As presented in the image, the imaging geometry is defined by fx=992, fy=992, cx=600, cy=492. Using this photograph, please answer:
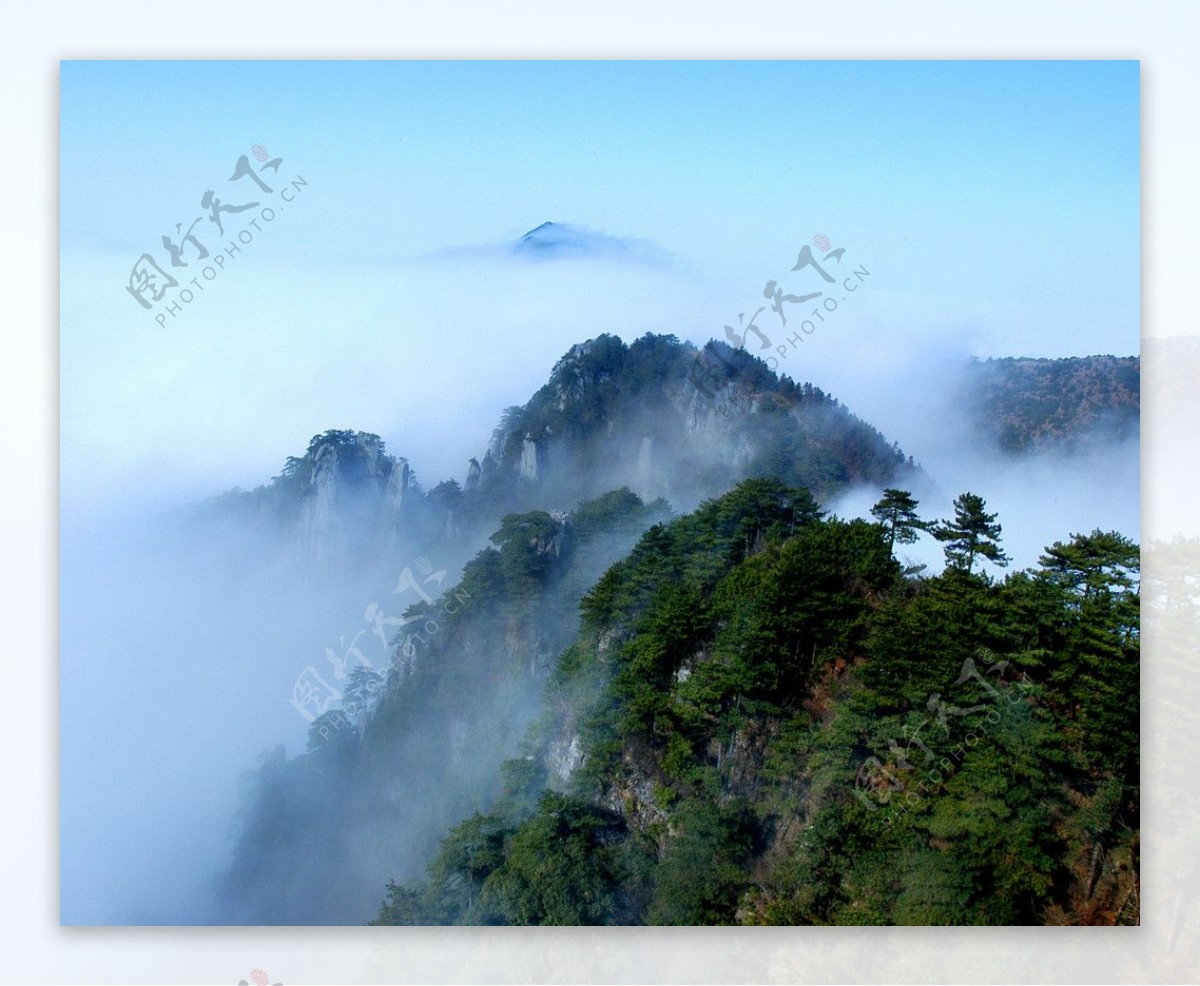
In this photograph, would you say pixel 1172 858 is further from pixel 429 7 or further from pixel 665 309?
pixel 429 7

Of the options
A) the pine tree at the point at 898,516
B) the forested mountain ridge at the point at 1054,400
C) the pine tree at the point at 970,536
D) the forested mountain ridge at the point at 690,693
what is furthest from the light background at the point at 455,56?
the pine tree at the point at 898,516

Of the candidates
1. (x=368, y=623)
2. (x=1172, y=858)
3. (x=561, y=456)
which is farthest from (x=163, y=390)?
(x=1172, y=858)

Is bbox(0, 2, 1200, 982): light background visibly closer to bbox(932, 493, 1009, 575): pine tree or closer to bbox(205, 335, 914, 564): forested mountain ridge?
bbox(932, 493, 1009, 575): pine tree

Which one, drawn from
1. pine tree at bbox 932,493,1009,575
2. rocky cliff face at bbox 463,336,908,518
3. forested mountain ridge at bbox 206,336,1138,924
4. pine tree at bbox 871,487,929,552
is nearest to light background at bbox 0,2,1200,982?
forested mountain ridge at bbox 206,336,1138,924

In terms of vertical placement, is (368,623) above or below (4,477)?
below

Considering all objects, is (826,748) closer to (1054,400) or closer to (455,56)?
(1054,400)

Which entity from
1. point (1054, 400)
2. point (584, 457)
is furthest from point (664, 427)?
point (1054, 400)

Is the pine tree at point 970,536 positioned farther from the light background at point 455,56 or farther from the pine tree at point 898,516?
the light background at point 455,56
